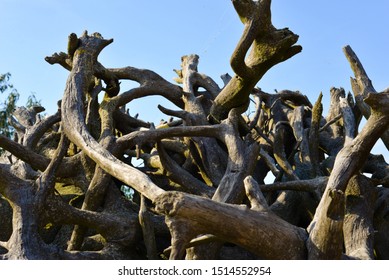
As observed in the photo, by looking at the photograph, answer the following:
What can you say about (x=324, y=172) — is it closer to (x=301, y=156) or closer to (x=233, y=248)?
(x=301, y=156)

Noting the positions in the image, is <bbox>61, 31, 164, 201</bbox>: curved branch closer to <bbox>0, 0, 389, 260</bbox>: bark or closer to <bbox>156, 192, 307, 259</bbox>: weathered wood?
<bbox>0, 0, 389, 260</bbox>: bark

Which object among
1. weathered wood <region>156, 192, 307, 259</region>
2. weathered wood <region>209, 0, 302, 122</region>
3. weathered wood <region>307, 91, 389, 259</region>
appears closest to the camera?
weathered wood <region>156, 192, 307, 259</region>

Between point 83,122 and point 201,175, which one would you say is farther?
point 201,175

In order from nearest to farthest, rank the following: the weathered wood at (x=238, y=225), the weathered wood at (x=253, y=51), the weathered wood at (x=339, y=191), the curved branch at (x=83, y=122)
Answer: the weathered wood at (x=238, y=225) → the weathered wood at (x=339, y=191) → the curved branch at (x=83, y=122) → the weathered wood at (x=253, y=51)

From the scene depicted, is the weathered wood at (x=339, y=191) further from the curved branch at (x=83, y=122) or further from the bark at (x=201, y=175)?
the curved branch at (x=83, y=122)

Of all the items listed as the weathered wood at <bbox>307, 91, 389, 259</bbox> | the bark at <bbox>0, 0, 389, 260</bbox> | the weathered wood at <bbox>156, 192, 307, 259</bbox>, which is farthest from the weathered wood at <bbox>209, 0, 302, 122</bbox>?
the weathered wood at <bbox>156, 192, 307, 259</bbox>

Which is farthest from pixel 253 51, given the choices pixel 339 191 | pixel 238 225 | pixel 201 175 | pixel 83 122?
pixel 238 225

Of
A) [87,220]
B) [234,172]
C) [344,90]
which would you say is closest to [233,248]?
[234,172]

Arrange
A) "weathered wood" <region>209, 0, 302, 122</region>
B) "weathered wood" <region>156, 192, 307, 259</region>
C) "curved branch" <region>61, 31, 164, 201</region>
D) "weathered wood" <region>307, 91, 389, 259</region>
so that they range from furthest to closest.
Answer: "weathered wood" <region>209, 0, 302, 122</region> → "curved branch" <region>61, 31, 164, 201</region> → "weathered wood" <region>307, 91, 389, 259</region> → "weathered wood" <region>156, 192, 307, 259</region>

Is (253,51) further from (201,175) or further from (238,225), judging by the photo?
(238,225)

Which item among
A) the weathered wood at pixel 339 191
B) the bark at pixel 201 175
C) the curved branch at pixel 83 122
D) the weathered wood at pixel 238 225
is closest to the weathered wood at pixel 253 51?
the bark at pixel 201 175

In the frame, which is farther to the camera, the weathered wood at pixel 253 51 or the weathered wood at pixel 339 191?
the weathered wood at pixel 253 51

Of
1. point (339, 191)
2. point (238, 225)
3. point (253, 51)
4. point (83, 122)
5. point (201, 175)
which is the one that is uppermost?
point (253, 51)

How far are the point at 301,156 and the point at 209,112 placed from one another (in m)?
1.63
